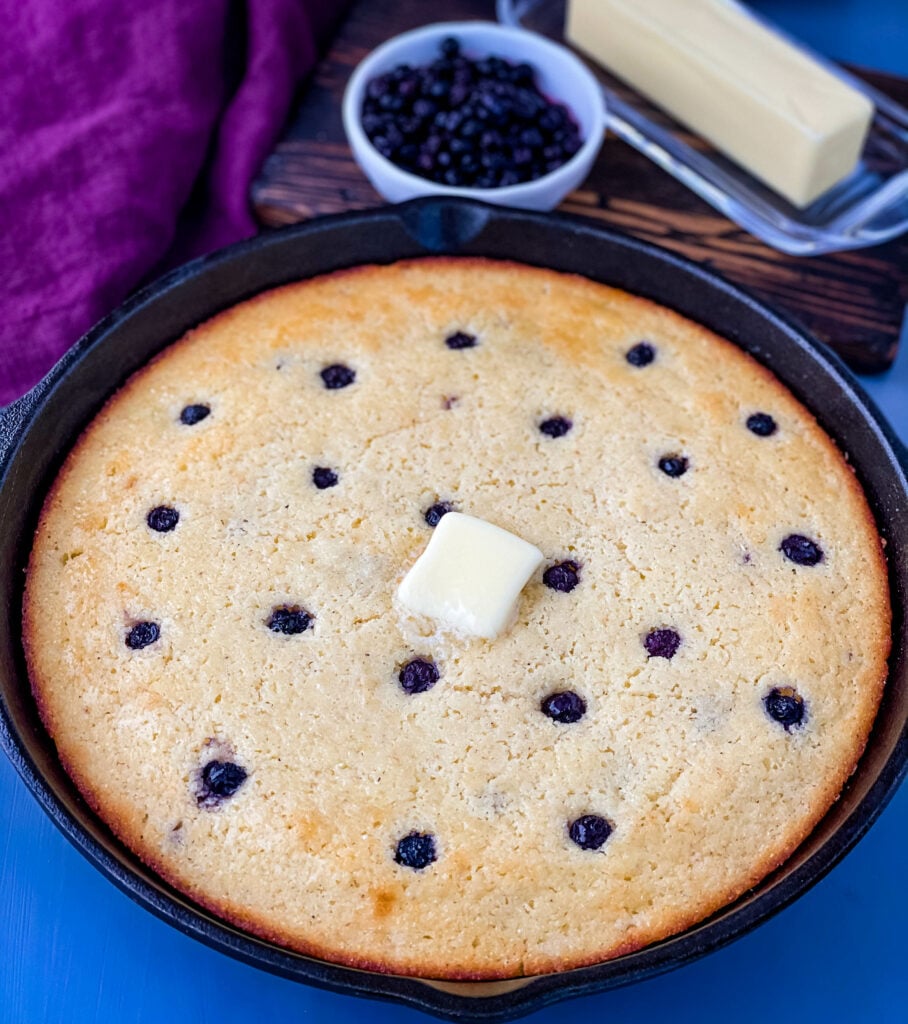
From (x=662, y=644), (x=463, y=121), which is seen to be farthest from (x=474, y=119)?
(x=662, y=644)

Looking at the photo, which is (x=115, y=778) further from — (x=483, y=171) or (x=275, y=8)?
(x=275, y=8)

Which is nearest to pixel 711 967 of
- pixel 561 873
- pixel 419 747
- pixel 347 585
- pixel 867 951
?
pixel 867 951

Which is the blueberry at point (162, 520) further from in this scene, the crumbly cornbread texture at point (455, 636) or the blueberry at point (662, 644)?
the blueberry at point (662, 644)

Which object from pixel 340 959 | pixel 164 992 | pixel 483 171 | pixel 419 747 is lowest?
pixel 164 992

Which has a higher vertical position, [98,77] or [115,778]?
[98,77]

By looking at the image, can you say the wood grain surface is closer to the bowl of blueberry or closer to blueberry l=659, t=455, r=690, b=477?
the bowl of blueberry

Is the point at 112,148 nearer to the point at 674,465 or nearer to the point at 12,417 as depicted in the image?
the point at 12,417

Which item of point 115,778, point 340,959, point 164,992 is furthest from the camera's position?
point 164,992
